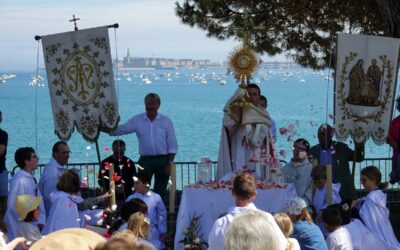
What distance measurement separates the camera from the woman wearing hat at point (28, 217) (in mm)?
9344

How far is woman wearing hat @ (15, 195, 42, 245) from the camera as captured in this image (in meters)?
9.34

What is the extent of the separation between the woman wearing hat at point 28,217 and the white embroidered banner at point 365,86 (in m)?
3.84

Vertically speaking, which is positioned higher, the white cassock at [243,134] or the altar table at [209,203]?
the white cassock at [243,134]

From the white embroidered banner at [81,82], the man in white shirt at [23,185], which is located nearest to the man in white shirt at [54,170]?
the man in white shirt at [23,185]

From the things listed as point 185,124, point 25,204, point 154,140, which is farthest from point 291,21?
point 185,124

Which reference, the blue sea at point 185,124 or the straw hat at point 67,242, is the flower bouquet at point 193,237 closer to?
the blue sea at point 185,124

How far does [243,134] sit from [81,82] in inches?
86.9

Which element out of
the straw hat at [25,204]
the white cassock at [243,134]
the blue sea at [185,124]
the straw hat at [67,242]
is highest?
the straw hat at [67,242]

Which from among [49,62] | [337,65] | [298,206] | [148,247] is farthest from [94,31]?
[148,247]

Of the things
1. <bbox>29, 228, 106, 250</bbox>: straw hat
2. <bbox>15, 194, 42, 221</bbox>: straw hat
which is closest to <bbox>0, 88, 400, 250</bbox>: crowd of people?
<bbox>15, 194, 42, 221</bbox>: straw hat

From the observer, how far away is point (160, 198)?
36.1 feet

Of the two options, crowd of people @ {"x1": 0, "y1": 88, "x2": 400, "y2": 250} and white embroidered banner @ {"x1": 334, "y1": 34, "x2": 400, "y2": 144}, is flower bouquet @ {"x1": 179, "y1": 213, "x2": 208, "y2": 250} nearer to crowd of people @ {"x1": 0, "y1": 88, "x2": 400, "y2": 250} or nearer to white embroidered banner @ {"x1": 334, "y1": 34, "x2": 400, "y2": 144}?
crowd of people @ {"x1": 0, "y1": 88, "x2": 400, "y2": 250}

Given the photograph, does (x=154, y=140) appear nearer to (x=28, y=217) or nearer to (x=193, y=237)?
(x=193, y=237)

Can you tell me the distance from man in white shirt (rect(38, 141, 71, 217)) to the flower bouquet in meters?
1.65
